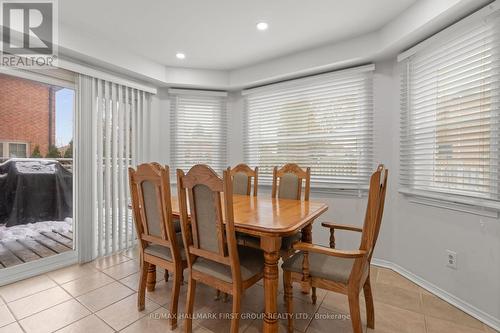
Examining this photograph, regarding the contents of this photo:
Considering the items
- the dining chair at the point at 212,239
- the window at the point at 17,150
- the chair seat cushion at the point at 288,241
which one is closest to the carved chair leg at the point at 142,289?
the dining chair at the point at 212,239

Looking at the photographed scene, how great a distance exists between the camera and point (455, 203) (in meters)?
1.99

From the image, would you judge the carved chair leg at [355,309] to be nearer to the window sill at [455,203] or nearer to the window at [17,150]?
the window sill at [455,203]

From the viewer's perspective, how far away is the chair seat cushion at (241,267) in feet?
4.90

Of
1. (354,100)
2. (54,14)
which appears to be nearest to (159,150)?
(54,14)

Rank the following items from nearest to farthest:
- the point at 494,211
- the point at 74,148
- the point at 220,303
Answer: the point at 494,211 → the point at 220,303 → the point at 74,148

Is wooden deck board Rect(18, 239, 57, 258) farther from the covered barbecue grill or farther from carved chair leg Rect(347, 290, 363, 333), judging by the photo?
carved chair leg Rect(347, 290, 363, 333)

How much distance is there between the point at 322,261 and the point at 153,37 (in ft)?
9.31

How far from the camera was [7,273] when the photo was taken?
228 centimetres

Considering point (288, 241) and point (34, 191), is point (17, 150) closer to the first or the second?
point (34, 191)

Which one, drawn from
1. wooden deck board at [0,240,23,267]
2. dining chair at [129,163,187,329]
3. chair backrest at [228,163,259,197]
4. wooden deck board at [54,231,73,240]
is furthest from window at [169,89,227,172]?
wooden deck board at [0,240,23,267]

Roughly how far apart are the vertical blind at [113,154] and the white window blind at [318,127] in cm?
165

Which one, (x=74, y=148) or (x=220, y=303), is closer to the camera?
(x=220, y=303)

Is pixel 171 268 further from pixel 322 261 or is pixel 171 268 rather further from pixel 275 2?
pixel 275 2

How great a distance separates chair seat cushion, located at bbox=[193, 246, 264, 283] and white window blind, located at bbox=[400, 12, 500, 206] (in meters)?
1.73
